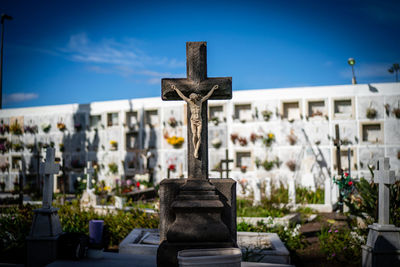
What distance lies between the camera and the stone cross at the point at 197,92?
14.9 ft

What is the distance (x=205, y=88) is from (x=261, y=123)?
38.1 feet

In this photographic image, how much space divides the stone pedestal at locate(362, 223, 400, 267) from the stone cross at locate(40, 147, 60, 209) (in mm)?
5216

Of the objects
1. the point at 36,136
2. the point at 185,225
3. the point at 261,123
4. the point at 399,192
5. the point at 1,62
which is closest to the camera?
the point at 185,225

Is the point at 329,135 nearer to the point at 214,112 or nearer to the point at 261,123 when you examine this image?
the point at 261,123

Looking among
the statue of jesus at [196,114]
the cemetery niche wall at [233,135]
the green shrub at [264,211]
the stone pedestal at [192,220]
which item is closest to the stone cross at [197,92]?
the statue of jesus at [196,114]

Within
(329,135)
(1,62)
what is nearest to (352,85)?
(329,135)

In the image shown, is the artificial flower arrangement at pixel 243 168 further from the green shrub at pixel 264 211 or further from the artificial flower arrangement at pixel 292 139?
the green shrub at pixel 264 211

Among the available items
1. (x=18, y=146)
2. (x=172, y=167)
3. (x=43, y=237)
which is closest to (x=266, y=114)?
(x=172, y=167)

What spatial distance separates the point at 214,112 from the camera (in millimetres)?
16906

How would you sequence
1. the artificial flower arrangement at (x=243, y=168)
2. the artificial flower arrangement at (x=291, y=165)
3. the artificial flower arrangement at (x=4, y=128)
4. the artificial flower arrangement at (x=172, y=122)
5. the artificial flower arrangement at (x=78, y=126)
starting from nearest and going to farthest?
1. the artificial flower arrangement at (x=291, y=165)
2. the artificial flower arrangement at (x=243, y=168)
3. the artificial flower arrangement at (x=172, y=122)
4. the artificial flower arrangement at (x=78, y=126)
5. the artificial flower arrangement at (x=4, y=128)

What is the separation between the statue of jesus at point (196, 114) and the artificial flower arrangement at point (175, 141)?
12.3m

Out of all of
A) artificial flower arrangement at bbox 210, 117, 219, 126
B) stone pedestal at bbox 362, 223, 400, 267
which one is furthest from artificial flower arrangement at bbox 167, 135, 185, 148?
stone pedestal at bbox 362, 223, 400, 267

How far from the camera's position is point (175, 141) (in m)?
16.9

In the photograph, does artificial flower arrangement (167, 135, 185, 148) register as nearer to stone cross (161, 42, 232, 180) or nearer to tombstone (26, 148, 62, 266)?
tombstone (26, 148, 62, 266)
